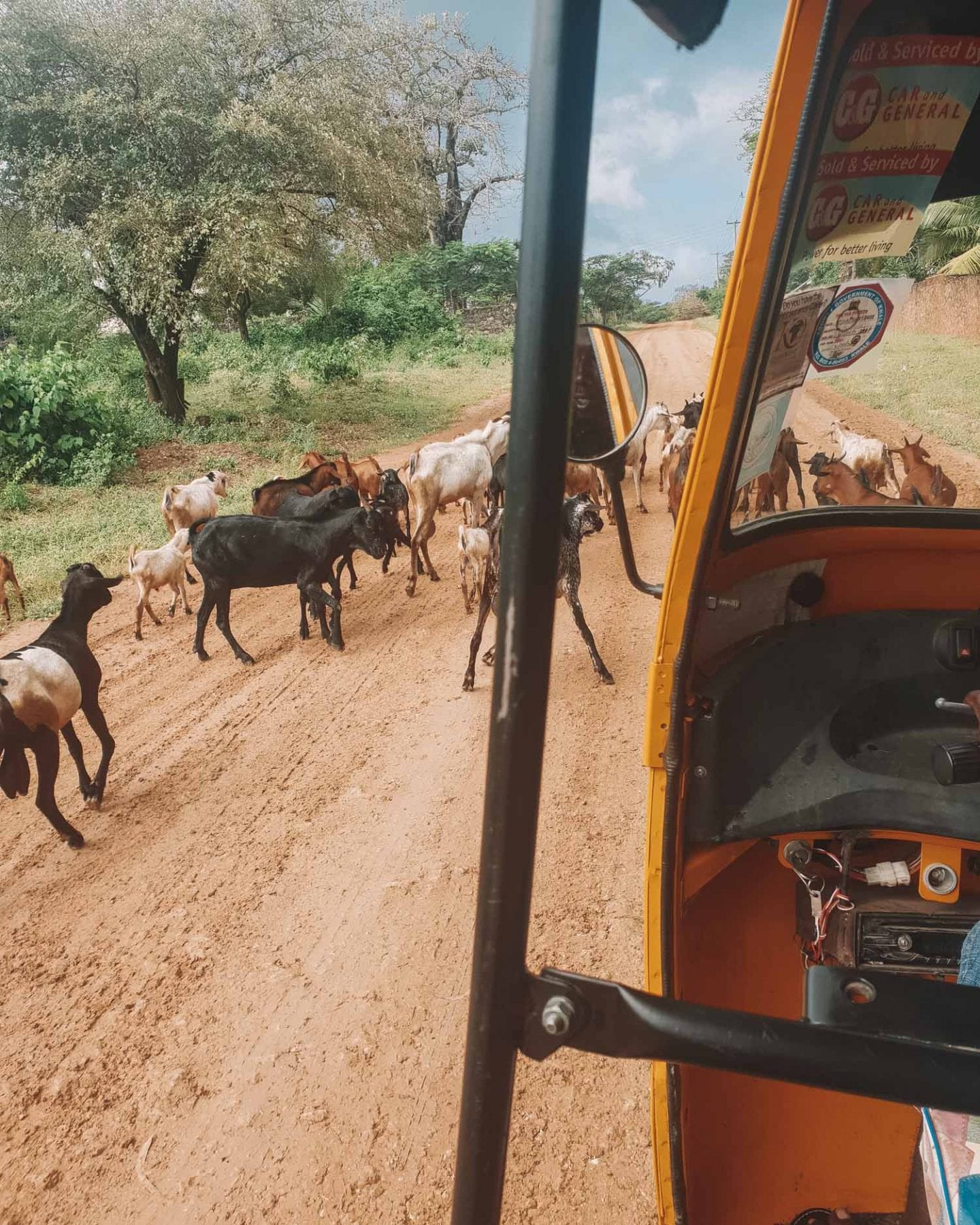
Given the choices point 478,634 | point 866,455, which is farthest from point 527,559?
point 478,634

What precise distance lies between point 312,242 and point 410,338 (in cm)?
812

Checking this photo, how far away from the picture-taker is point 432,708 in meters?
6.01

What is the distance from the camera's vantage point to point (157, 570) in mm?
7195

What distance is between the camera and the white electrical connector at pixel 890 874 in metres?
1.74

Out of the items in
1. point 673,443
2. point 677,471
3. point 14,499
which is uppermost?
point 673,443

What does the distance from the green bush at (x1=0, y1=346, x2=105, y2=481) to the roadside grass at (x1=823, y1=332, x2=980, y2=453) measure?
40.6 ft

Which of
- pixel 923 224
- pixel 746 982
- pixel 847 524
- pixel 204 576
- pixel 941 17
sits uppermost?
pixel 941 17

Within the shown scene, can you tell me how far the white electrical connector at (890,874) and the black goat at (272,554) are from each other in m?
5.68

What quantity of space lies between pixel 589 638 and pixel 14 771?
12.6 ft

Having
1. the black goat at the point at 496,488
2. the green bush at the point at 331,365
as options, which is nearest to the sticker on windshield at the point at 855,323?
the black goat at the point at 496,488

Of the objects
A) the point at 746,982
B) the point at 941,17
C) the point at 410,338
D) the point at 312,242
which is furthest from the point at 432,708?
the point at 410,338

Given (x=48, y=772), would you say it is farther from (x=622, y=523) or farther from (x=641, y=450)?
(x=641, y=450)

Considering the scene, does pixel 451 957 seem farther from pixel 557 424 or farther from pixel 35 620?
pixel 35 620

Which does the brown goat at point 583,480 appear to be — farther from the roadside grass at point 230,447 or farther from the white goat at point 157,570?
the white goat at point 157,570
